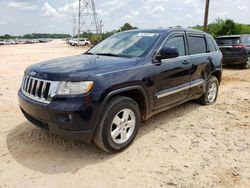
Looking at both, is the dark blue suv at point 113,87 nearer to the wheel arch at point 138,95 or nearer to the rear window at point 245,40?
the wheel arch at point 138,95

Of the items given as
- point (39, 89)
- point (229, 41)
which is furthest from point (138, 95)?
point (229, 41)

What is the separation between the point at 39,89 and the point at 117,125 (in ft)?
3.80

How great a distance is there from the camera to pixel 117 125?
11.6ft

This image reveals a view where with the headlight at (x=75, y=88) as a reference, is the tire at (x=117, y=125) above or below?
below

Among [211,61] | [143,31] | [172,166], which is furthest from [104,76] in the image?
[211,61]

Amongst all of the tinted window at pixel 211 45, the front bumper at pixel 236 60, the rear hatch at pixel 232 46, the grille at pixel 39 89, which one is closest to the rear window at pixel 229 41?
the rear hatch at pixel 232 46

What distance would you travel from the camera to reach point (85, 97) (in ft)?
10.1

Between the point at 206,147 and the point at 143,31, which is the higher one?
the point at 143,31

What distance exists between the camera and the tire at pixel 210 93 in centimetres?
570

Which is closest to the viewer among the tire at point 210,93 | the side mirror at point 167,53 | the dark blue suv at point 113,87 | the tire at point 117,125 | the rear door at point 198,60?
the dark blue suv at point 113,87

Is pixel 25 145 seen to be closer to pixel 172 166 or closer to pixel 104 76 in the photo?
pixel 104 76

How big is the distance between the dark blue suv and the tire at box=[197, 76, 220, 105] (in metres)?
0.83

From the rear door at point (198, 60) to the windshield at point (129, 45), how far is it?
1057mm

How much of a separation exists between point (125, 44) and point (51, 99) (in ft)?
5.97
